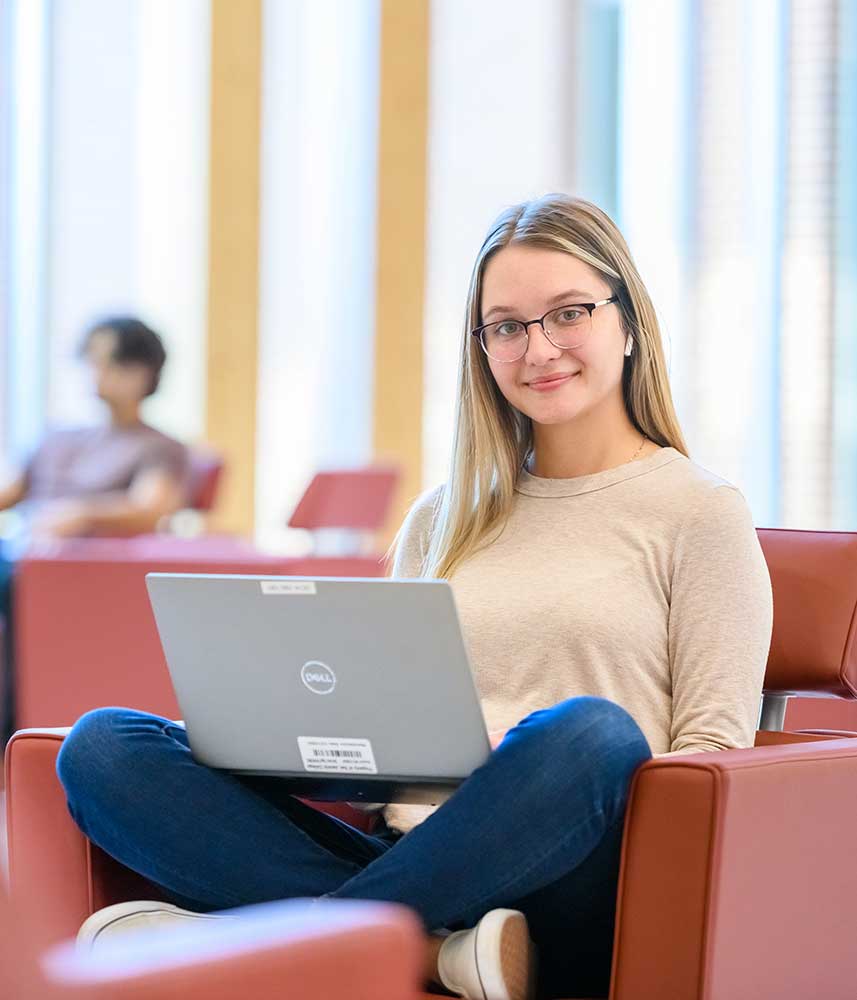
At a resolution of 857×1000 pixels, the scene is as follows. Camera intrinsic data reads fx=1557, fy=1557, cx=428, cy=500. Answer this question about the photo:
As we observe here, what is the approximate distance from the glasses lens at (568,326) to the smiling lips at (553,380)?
0.04 metres

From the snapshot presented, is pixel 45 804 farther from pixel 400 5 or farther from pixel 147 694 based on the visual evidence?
pixel 400 5

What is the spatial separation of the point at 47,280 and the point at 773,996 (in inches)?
212

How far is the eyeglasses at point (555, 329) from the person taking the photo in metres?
1.91

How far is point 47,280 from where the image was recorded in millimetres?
6352

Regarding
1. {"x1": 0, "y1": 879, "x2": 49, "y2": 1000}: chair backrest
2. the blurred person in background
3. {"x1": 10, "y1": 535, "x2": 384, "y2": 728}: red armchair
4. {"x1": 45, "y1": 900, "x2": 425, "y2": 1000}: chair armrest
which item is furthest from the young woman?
the blurred person in background

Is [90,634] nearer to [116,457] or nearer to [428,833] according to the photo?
[116,457]

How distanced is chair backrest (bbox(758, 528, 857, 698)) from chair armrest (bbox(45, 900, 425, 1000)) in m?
1.03

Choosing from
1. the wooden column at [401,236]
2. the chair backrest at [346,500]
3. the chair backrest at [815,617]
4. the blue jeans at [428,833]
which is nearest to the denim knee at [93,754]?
the blue jeans at [428,833]

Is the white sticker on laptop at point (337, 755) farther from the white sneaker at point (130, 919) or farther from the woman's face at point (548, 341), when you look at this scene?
the woman's face at point (548, 341)

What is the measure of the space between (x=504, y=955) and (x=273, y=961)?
2.10 feet

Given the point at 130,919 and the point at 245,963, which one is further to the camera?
the point at 130,919

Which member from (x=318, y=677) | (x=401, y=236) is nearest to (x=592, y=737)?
(x=318, y=677)

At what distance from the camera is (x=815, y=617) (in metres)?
1.88

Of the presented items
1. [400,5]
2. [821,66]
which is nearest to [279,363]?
[400,5]
